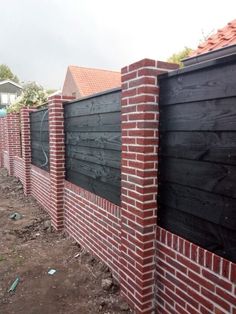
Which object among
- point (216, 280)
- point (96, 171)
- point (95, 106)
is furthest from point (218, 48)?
point (216, 280)

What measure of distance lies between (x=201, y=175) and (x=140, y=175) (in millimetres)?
630

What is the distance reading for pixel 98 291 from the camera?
10.8 ft

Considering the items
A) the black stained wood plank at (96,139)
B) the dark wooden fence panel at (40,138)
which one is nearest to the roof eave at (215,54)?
the black stained wood plank at (96,139)

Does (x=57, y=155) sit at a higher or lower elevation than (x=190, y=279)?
higher

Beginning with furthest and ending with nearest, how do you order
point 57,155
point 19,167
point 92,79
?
point 92,79
point 19,167
point 57,155

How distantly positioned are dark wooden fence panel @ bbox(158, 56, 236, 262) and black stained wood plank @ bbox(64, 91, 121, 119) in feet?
2.68

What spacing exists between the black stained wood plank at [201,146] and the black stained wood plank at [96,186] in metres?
1.01

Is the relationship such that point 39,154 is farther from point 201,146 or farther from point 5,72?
point 5,72

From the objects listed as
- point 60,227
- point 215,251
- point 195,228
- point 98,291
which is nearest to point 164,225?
point 195,228

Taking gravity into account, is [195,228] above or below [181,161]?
below

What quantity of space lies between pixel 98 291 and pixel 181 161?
199cm

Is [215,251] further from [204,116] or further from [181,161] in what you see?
[204,116]

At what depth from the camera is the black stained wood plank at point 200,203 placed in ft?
6.28

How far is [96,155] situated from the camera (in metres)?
3.76
